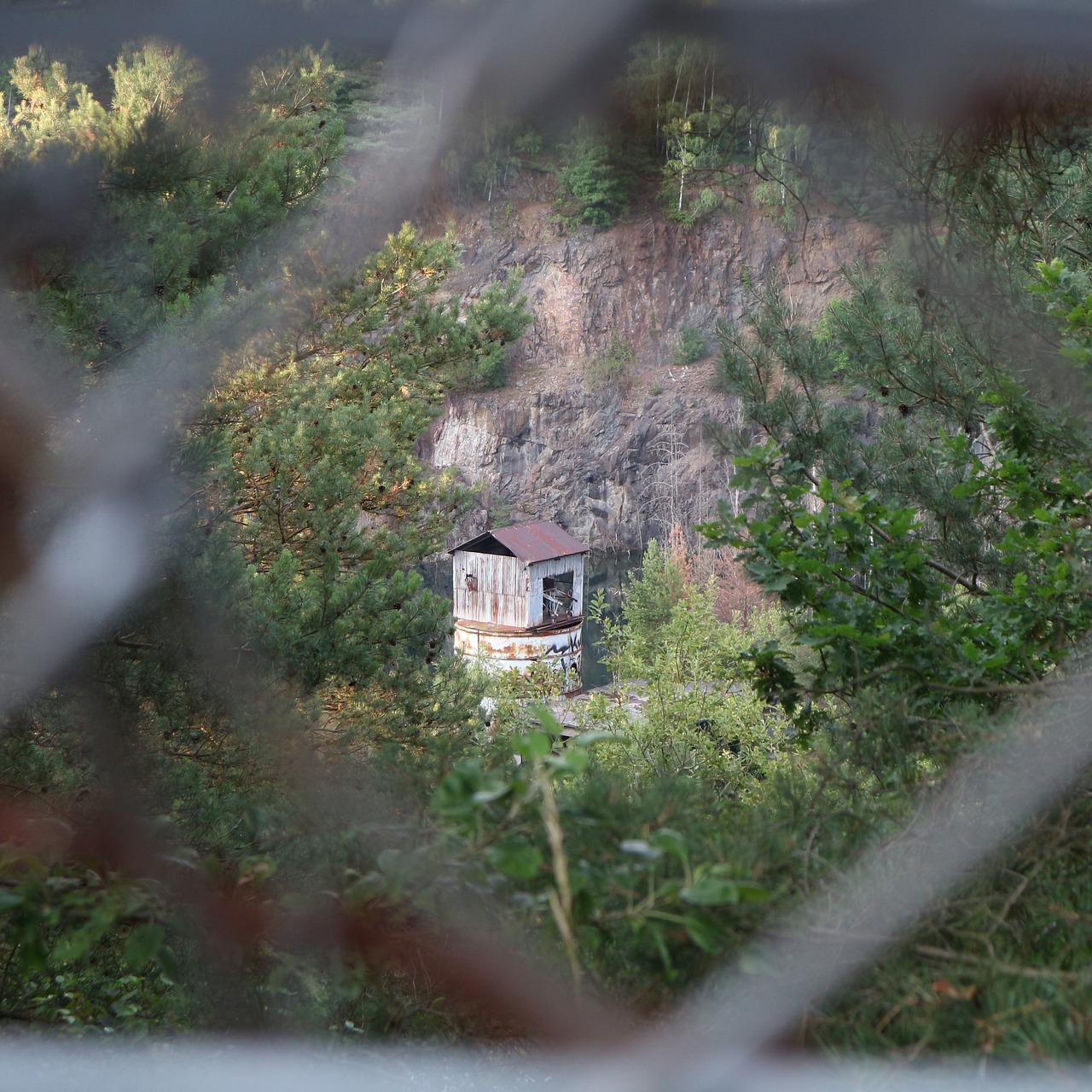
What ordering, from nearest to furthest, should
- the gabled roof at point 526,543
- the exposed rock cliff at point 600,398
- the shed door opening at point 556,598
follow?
the gabled roof at point 526,543, the shed door opening at point 556,598, the exposed rock cliff at point 600,398

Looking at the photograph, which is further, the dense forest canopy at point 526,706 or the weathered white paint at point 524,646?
the weathered white paint at point 524,646

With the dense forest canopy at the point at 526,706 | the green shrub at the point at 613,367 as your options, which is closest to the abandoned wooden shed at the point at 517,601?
the green shrub at the point at 613,367

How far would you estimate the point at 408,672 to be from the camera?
8.53ft

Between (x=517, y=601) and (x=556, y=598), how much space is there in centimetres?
42

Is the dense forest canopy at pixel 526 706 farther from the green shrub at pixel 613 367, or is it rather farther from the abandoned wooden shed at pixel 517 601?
the green shrub at pixel 613 367

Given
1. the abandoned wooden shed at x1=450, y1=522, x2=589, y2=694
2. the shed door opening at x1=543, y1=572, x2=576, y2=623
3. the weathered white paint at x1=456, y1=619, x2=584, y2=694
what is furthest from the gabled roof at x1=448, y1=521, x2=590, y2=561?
the weathered white paint at x1=456, y1=619, x2=584, y2=694

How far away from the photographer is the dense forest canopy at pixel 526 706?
1.06 feet

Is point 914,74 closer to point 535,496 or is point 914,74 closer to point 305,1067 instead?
point 305,1067

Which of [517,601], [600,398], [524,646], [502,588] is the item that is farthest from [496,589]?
[600,398]

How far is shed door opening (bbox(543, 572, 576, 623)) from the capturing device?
875 centimetres

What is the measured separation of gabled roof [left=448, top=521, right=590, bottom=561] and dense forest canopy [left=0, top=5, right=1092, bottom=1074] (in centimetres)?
672

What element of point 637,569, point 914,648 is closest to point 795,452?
point 914,648

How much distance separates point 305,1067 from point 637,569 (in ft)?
36.8

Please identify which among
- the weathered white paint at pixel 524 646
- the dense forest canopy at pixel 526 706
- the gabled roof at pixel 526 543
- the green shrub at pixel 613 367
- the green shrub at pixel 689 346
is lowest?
the weathered white paint at pixel 524 646
